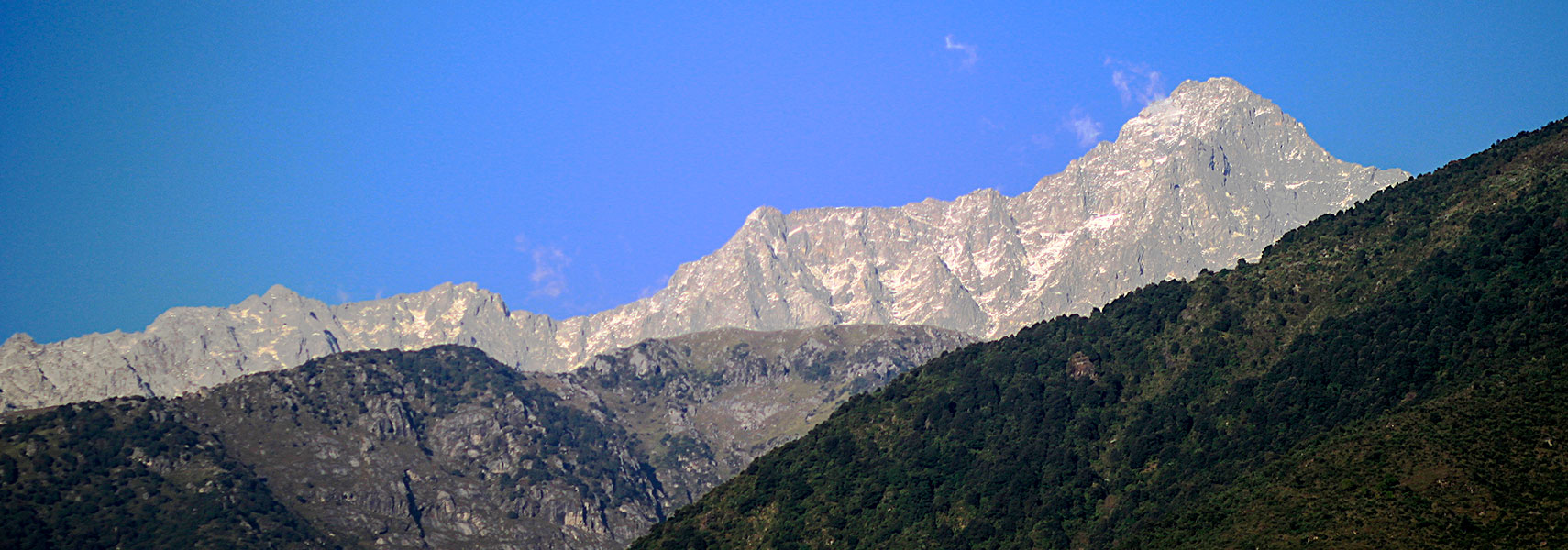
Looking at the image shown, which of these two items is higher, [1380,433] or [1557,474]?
[1380,433]

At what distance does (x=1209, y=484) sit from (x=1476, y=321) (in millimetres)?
38472

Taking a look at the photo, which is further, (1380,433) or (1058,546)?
A: (1058,546)

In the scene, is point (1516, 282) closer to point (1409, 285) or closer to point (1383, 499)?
point (1409, 285)

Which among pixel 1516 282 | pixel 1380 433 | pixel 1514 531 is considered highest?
pixel 1516 282

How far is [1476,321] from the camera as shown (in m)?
175

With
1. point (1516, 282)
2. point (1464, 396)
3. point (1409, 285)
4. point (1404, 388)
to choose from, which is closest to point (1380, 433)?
point (1464, 396)

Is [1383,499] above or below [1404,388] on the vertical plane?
below

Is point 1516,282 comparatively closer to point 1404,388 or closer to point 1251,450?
point 1404,388

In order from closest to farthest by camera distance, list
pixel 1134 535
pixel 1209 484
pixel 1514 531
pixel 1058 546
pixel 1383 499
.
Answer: pixel 1514 531, pixel 1383 499, pixel 1134 535, pixel 1209 484, pixel 1058 546

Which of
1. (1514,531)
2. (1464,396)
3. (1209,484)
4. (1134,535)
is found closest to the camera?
(1514,531)

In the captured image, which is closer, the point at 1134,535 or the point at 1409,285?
the point at 1134,535

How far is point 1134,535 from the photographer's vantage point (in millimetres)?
173000

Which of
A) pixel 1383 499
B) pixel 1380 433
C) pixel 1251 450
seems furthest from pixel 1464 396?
pixel 1251 450

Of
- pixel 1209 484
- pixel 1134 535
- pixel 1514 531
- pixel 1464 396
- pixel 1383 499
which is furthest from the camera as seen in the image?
pixel 1209 484
